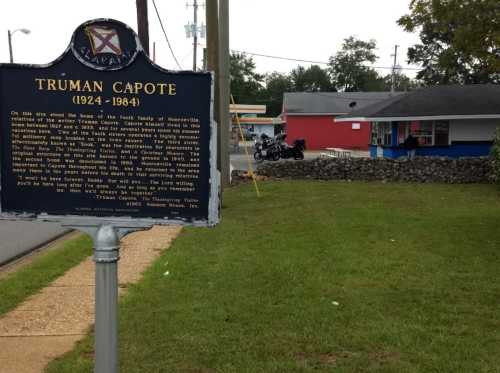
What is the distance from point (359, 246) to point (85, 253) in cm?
403

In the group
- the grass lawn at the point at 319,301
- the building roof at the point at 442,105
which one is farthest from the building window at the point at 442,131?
the grass lawn at the point at 319,301

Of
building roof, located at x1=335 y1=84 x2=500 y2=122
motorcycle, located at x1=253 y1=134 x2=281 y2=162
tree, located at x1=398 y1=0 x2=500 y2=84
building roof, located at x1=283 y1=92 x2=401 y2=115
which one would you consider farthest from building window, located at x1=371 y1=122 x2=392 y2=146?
building roof, located at x1=283 y1=92 x2=401 y2=115

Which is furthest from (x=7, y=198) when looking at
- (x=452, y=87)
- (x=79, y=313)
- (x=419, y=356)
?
(x=452, y=87)

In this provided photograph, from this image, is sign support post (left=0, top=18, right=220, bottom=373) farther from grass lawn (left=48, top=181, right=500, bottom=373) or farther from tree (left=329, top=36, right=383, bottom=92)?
tree (left=329, top=36, right=383, bottom=92)

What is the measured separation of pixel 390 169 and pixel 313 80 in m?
67.7

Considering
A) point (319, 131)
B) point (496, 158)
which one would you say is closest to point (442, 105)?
point (496, 158)

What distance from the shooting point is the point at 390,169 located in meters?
22.0

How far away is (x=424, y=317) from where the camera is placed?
5.93 meters

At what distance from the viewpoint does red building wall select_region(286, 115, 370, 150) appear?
49469 millimetres

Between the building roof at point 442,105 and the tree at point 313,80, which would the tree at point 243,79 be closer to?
the tree at point 313,80

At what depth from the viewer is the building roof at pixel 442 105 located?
25703mm

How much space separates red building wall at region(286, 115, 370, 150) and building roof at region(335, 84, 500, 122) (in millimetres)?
20351

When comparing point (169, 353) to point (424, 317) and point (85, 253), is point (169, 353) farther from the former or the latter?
point (85, 253)

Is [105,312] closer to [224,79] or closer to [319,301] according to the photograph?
[319,301]
